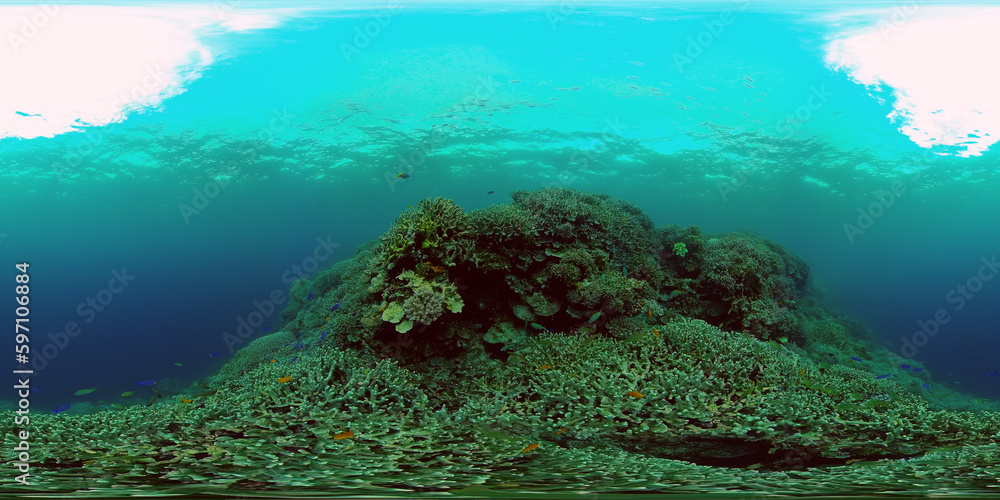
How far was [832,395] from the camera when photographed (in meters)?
5.60

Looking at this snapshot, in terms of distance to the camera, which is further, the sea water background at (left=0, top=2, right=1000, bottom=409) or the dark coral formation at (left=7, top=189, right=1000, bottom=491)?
the sea water background at (left=0, top=2, right=1000, bottom=409)

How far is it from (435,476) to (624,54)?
80.3 ft

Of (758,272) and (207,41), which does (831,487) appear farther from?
(207,41)

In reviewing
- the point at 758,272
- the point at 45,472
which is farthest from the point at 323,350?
the point at 758,272
